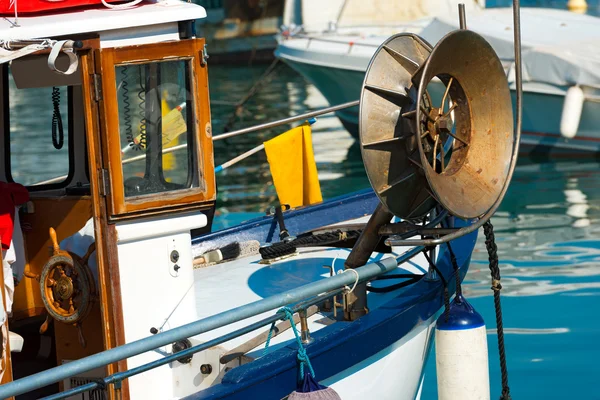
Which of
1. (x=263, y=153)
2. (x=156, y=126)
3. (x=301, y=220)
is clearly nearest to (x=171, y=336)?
(x=156, y=126)

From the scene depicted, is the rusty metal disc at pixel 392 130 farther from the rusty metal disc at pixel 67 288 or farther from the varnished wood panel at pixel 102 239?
the rusty metal disc at pixel 67 288

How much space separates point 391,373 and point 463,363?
1.94 feet

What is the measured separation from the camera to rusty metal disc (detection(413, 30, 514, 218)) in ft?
16.4

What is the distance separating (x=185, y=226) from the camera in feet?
15.9

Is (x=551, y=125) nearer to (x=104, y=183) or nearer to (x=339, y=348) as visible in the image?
(x=339, y=348)

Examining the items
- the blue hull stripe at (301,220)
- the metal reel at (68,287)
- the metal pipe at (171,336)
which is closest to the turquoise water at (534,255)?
the blue hull stripe at (301,220)

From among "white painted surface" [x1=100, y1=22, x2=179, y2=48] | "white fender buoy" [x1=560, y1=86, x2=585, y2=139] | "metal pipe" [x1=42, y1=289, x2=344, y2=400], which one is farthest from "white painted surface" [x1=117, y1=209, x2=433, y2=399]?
"white fender buoy" [x1=560, y1=86, x2=585, y2=139]

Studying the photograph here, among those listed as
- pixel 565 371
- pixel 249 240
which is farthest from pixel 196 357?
pixel 565 371

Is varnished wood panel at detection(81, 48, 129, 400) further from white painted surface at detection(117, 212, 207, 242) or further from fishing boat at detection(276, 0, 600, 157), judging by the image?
fishing boat at detection(276, 0, 600, 157)

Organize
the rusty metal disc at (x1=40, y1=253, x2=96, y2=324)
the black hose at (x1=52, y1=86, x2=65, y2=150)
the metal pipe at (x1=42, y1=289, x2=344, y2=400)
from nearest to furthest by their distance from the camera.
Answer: the metal pipe at (x1=42, y1=289, x2=344, y2=400), the rusty metal disc at (x1=40, y1=253, x2=96, y2=324), the black hose at (x1=52, y1=86, x2=65, y2=150)

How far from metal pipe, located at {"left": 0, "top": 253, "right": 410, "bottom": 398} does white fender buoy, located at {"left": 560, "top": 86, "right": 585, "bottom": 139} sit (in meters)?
12.6

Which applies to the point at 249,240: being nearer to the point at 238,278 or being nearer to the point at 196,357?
the point at 238,278

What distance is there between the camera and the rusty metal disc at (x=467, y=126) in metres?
5.01

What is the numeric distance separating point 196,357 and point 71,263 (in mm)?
780
